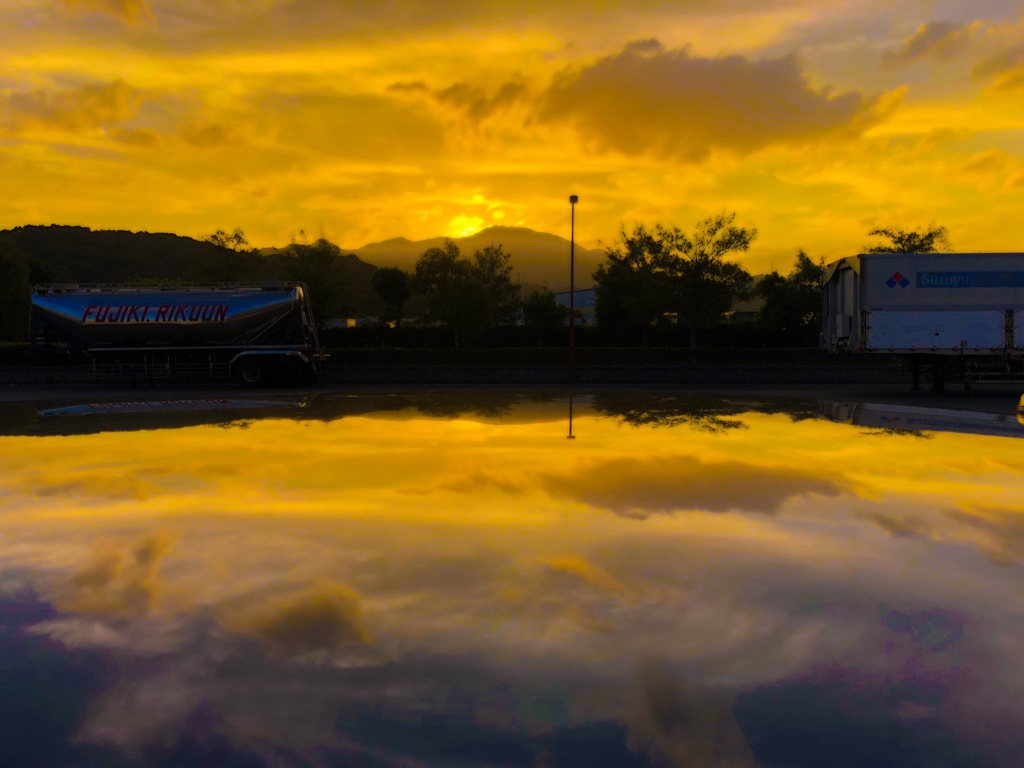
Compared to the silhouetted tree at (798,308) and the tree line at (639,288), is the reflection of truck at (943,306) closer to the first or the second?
the tree line at (639,288)

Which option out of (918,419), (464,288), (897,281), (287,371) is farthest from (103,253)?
(918,419)

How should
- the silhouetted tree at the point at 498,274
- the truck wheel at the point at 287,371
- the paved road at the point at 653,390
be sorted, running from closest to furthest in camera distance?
1. the paved road at the point at 653,390
2. the truck wheel at the point at 287,371
3. the silhouetted tree at the point at 498,274

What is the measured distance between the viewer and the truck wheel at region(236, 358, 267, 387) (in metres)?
30.3

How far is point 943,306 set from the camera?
82.0 feet

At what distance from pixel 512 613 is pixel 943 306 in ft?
75.3

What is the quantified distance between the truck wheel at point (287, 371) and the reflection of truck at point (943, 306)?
1728cm

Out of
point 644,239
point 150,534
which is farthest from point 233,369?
point 644,239

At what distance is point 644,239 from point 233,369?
3133cm

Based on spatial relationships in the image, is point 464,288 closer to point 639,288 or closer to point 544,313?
point 639,288

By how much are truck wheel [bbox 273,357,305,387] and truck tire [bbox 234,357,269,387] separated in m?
0.43

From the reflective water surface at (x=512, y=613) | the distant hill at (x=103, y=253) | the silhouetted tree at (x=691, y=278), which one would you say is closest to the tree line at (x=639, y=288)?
the silhouetted tree at (x=691, y=278)

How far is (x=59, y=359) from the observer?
102 feet

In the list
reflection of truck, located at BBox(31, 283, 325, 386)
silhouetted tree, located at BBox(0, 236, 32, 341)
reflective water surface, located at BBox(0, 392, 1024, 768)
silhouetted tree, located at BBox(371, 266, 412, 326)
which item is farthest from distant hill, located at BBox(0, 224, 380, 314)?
reflective water surface, located at BBox(0, 392, 1024, 768)

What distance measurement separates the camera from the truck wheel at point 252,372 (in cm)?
3030
